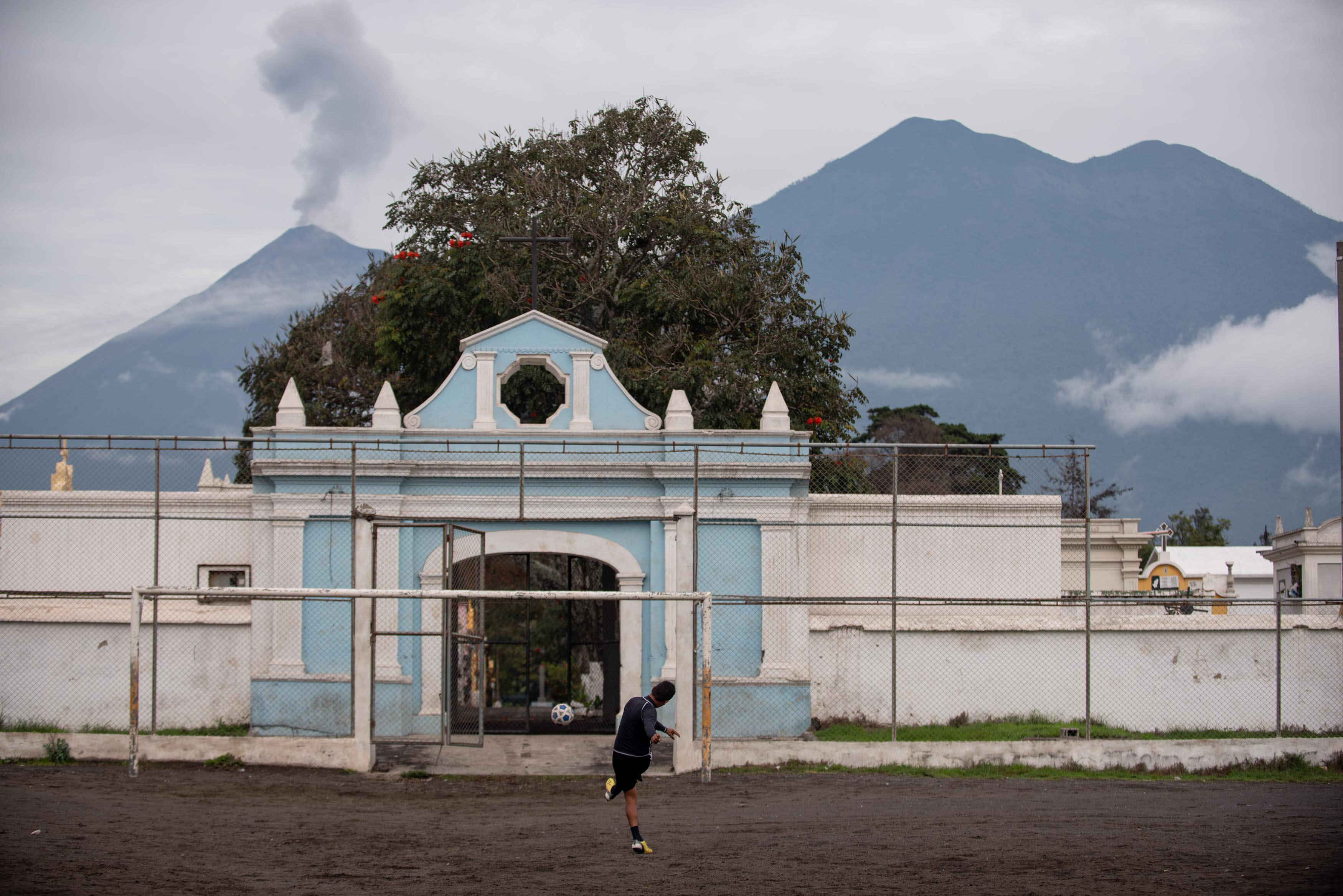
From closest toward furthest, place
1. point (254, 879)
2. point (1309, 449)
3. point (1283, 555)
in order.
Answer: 1. point (254, 879)
2. point (1283, 555)
3. point (1309, 449)

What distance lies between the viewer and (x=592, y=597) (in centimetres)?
1459

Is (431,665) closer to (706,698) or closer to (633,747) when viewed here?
(706,698)

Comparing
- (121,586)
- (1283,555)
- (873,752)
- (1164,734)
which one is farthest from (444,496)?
(1283,555)

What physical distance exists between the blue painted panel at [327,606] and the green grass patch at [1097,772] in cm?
541

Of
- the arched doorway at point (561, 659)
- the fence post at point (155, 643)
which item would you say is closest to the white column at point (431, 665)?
the arched doorway at point (561, 659)

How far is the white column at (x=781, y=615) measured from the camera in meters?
17.1

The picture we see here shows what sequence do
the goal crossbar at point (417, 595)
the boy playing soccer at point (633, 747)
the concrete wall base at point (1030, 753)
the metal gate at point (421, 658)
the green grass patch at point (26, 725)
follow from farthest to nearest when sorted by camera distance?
the green grass patch at point (26, 725)
the metal gate at point (421, 658)
the concrete wall base at point (1030, 753)
the goal crossbar at point (417, 595)
the boy playing soccer at point (633, 747)

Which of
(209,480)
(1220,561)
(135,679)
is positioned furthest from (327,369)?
(1220,561)

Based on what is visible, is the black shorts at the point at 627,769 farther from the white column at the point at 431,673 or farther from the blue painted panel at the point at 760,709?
the white column at the point at 431,673

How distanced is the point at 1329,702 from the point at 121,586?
1695cm

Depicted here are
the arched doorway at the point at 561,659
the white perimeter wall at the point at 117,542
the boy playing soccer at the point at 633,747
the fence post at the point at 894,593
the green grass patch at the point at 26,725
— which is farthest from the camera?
the arched doorway at the point at 561,659

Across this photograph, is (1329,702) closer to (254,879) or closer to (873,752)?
(873,752)

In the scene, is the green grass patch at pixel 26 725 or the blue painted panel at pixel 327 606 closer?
the green grass patch at pixel 26 725

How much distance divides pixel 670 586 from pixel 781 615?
1.55m
